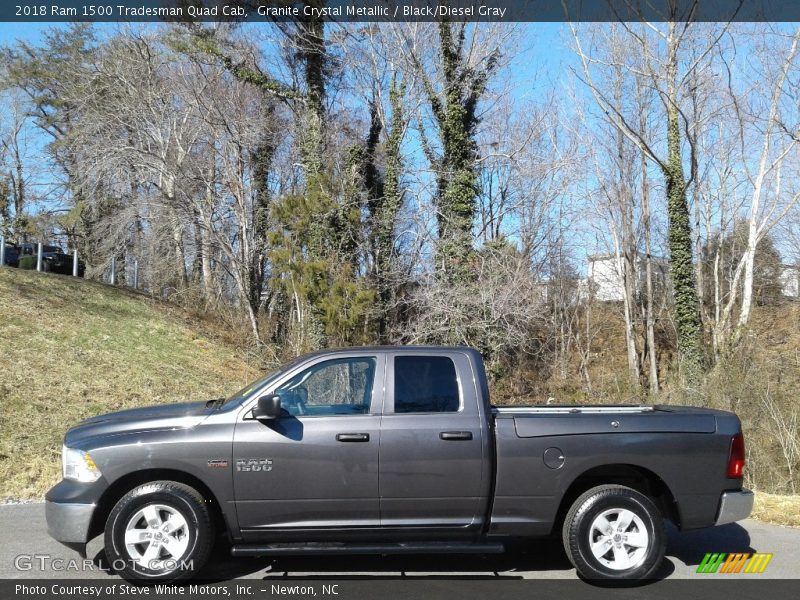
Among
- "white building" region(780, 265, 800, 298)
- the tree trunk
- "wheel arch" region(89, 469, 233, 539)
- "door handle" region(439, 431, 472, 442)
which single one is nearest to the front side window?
"door handle" region(439, 431, 472, 442)

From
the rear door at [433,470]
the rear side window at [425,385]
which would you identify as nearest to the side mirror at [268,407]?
the rear door at [433,470]

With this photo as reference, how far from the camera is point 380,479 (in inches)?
225

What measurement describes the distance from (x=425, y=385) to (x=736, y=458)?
8.36ft

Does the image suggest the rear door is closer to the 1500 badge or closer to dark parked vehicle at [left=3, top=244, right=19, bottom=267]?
the 1500 badge

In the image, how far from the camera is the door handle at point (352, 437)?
226 inches

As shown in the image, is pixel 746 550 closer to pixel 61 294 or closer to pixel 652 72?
pixel 652 72

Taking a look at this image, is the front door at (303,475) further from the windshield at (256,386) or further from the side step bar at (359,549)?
the windshield at (256,386)

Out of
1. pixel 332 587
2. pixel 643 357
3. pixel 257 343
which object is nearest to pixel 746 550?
pixel 332 587

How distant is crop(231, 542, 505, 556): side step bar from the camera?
5.58 m

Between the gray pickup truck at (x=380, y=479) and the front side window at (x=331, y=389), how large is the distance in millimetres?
23

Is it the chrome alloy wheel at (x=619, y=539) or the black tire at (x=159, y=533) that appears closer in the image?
the black tire at (x=159, y=533)

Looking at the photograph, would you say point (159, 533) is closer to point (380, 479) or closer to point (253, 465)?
point (253, 465)

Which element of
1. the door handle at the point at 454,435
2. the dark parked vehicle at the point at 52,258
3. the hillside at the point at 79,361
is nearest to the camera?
the door handle at the point at 454,435

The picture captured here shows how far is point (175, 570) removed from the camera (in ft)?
18.3
